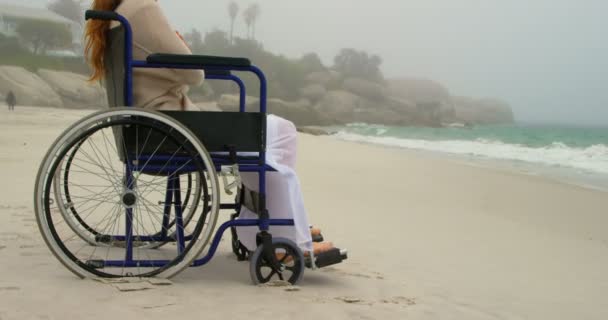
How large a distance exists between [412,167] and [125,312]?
7563mm

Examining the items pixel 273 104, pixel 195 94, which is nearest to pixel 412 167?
pixel 273 104

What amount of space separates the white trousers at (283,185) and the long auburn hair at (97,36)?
0.66 metres

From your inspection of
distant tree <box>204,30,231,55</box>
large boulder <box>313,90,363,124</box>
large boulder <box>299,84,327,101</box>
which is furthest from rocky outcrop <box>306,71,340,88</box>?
distant tree <box>204,30,231,55</box>

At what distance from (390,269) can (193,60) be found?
133 centimetres

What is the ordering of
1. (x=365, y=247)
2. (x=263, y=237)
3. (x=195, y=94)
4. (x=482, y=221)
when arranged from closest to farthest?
1. (x=263, y=237)
2. (x=365, y=247)
3. (x=482, y=221)
4. (x=195, y=94)

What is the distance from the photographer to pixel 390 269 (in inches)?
110

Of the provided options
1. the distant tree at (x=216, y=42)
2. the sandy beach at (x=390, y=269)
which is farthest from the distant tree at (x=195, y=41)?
the sandy beach at (x=390, y=269)

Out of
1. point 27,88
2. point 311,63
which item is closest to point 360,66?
point 311,63

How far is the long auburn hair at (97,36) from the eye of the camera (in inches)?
88.7

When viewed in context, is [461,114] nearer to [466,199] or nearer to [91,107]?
[91,107]

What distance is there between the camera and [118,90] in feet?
7.23

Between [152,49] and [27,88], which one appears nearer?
[152,49]

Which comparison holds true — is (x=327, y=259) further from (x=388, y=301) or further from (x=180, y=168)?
(x=180, y=168)

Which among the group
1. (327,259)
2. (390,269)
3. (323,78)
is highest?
(323,78)
